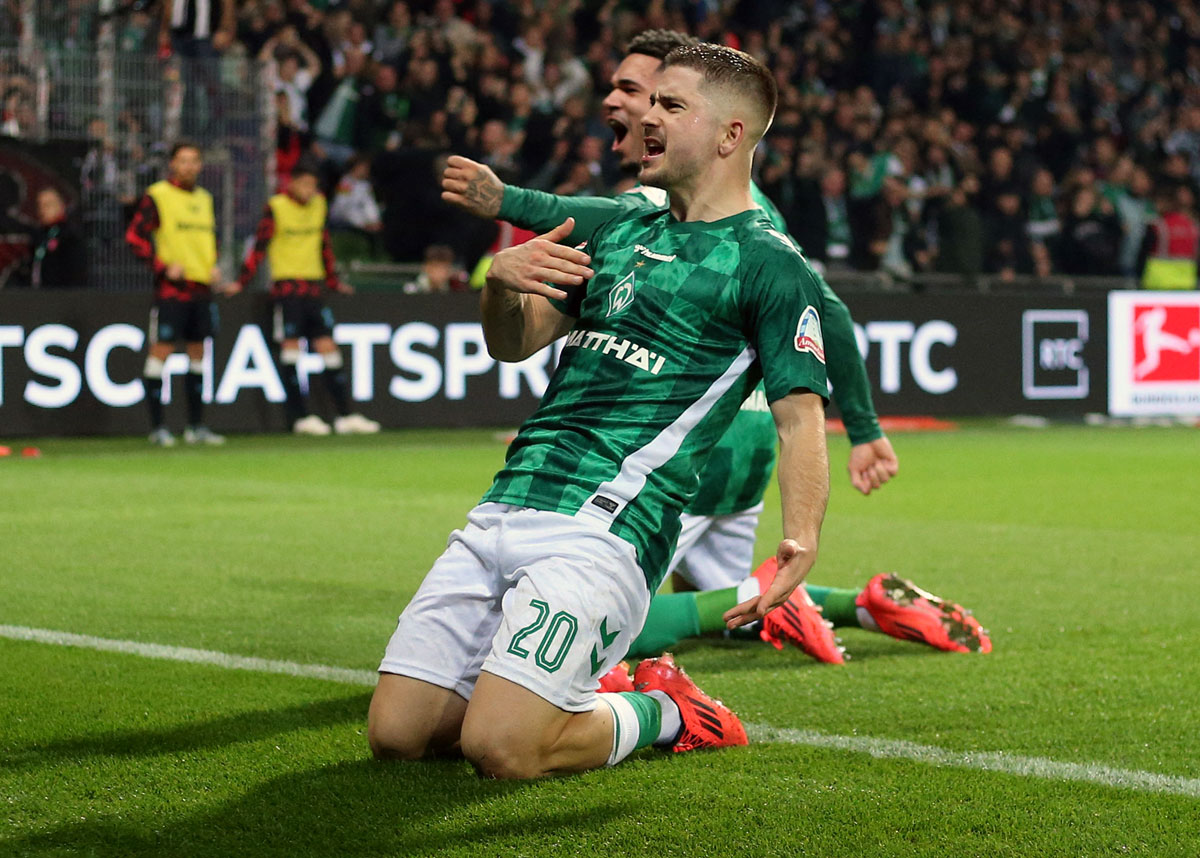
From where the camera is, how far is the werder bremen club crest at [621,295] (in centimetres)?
389

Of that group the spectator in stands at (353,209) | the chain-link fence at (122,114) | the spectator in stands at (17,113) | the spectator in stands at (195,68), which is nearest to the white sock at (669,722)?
the chain-link fence at (122,114)

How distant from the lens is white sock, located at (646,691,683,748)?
156 inches

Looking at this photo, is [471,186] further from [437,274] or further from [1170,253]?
[1170,253]

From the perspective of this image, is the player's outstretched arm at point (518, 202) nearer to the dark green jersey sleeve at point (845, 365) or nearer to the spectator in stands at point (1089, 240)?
the dark green jersey sleeve at point (845, 365)

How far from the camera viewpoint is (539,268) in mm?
3619

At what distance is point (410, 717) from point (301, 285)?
9.73m

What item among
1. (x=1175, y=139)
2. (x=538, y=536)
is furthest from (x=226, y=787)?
(x=1175, y=139)

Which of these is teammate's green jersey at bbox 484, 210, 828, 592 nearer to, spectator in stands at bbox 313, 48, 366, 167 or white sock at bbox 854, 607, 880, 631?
white sock at bbox 854, 607, 880, 631

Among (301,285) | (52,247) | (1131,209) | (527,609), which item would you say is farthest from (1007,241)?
(527,609)

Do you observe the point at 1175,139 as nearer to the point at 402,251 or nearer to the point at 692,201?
the point at 402,251

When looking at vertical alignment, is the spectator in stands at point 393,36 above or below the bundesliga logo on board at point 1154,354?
above

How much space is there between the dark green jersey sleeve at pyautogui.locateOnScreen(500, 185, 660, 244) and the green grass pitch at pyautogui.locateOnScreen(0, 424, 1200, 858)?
132 cm

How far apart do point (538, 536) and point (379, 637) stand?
1831mm

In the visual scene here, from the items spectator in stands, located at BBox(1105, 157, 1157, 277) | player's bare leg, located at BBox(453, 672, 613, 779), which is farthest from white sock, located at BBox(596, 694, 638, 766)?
spectator in stands, located at BBox(1105, 157, 1157, 277)
